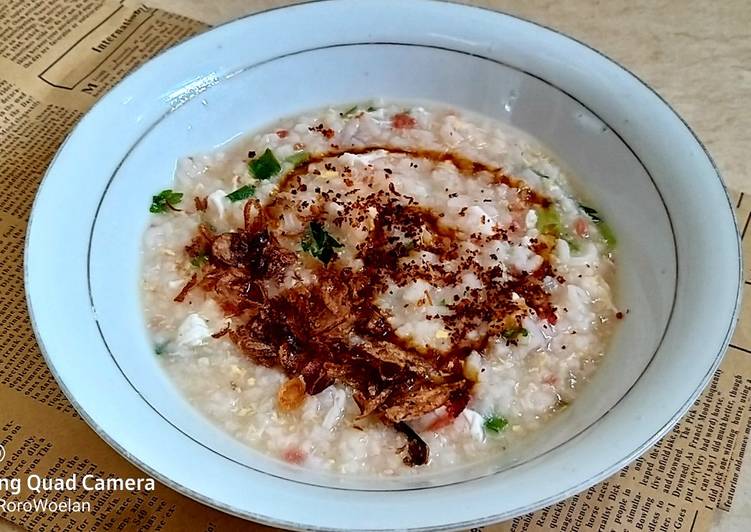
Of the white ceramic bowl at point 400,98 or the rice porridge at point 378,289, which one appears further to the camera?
the rice porridge at point 378,289

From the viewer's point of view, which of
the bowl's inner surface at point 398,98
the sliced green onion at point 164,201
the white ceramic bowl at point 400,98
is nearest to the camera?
the white ceramic bowl at point 400,98

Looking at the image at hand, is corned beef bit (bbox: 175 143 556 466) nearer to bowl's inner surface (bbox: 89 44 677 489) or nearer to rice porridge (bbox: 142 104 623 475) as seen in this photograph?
rice porridge (bbox: 142 104 623 475)

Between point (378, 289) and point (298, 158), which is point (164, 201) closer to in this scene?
point (298, 158)

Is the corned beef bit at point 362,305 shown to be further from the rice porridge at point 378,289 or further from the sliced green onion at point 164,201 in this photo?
the sliced green onion at point 164,201

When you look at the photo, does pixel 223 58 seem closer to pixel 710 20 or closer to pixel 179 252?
pixel 179 252

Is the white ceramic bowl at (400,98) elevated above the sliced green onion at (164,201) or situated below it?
above

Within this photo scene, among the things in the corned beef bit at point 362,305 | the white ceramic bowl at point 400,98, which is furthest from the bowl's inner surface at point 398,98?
the corned beef bit at point 362,305

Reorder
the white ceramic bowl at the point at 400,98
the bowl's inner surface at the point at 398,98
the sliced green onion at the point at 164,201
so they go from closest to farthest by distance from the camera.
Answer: the white ceramic bowl at the point at 400,98
the bowl's inner surface at the point at 398,98
the sliced green onion at the point at 164,201

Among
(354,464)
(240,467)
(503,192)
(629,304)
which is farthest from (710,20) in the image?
(240,467)
